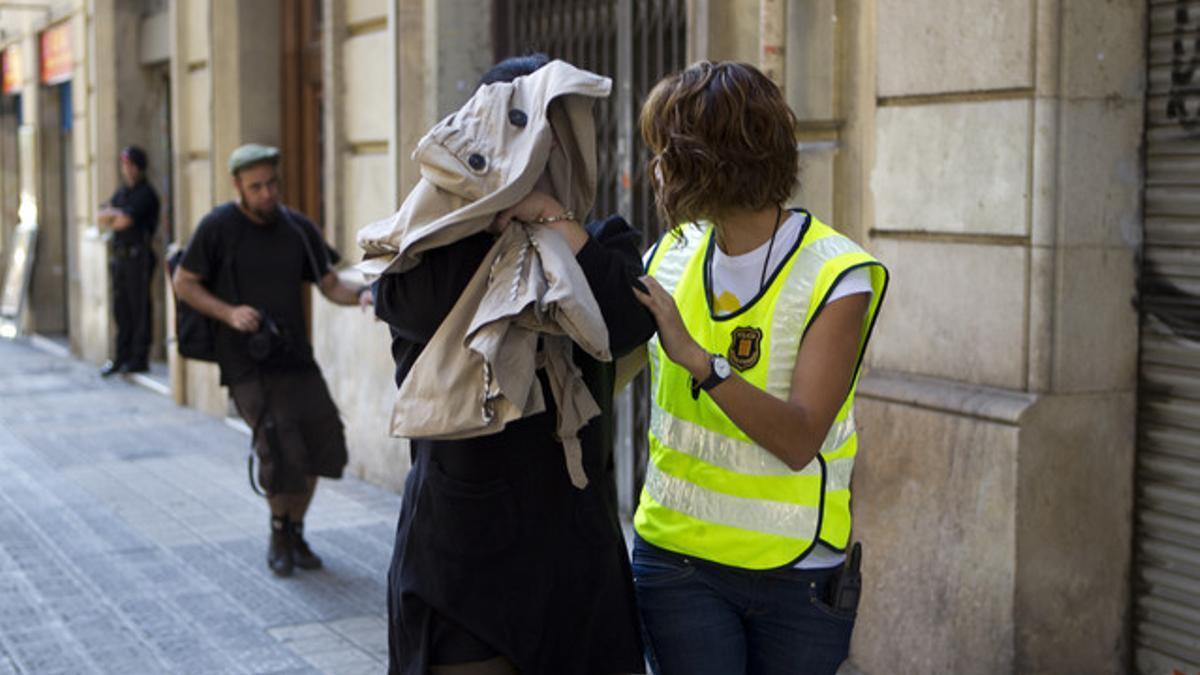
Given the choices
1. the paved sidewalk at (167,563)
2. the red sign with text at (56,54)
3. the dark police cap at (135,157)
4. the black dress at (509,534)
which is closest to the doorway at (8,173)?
the red sign with text at (56,54)

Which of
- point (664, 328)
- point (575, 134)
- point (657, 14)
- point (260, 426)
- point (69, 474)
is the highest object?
point (657, 14)

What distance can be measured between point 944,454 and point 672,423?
2.45 metres

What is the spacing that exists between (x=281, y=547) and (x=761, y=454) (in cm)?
477

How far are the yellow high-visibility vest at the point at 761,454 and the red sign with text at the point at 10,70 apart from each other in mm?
18504

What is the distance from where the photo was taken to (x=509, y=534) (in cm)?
292

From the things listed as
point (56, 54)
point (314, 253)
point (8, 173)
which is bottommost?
point (314, 253)

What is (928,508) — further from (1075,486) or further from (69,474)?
(69,474)

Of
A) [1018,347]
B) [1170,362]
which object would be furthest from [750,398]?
[1170,362]

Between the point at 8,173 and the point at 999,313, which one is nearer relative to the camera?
the point at 999,313

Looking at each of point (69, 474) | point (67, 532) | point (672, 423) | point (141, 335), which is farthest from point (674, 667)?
point (141, 335)

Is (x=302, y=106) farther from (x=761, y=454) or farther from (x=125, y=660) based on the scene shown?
(x=761, y=454)

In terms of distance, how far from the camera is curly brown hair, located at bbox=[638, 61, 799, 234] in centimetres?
274

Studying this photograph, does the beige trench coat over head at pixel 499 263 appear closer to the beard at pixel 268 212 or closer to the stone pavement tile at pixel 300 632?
the stone pavement tile at pixel 300 632

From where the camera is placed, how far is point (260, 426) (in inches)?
281
